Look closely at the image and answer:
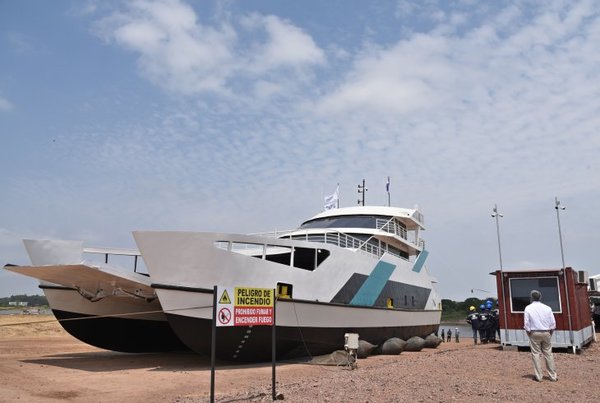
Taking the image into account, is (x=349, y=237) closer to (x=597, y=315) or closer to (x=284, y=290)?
(x=284, y=290)

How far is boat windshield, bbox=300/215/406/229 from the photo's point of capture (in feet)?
56.4

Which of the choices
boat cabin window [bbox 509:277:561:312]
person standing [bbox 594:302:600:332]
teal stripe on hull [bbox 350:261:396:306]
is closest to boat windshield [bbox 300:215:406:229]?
teal stripe on hull [bbox 350:261:396:306]

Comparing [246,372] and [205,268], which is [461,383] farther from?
[205,268]

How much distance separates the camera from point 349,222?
17.3 meters

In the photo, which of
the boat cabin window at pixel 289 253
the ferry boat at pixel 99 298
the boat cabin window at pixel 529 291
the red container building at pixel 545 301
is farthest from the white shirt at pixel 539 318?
the ferry boat at pixel 99 298

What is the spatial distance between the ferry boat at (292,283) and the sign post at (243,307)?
10.5ft

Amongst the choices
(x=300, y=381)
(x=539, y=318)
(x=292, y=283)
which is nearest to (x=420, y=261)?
(x=292, y=283)

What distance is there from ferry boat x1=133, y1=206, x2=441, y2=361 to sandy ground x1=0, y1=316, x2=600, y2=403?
71 cm

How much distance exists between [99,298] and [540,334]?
932 centimetres

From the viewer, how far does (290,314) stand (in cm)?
1143

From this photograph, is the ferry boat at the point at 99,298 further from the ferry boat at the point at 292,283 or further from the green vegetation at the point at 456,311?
the green vegetation at the point at 456,311

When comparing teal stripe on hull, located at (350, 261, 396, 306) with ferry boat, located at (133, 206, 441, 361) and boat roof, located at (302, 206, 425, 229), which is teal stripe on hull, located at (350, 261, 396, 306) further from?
boat roof, located at (302, 206, 425, 229)

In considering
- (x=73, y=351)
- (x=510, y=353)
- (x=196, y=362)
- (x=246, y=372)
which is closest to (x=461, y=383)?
(x=246, y=372)

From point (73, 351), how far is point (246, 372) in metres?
7.74
